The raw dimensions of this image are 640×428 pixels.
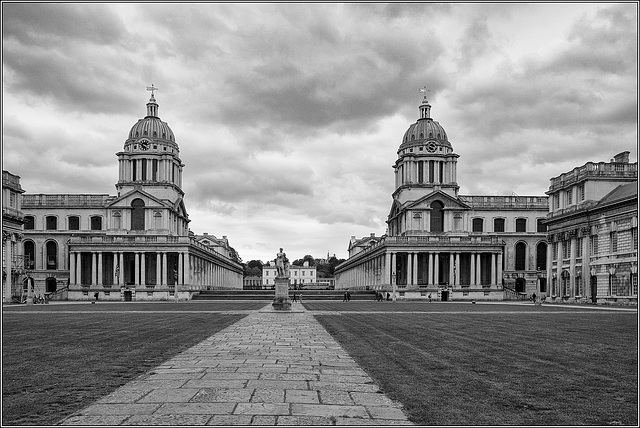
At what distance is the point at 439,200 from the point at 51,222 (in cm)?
6606

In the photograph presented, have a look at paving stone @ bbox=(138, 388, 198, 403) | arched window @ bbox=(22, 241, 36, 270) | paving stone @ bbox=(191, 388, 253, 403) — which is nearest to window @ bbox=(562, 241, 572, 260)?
paving stone @ bbox=(191, 388, 253, 403)

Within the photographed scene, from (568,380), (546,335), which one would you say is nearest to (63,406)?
(568,380)

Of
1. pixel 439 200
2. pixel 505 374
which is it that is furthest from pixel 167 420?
pixel 439 200

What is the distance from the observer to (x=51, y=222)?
11150cm

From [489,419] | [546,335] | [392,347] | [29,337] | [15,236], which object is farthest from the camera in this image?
[15,236]

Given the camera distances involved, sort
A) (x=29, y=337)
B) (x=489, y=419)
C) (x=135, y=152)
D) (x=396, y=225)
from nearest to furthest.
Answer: (x=489, y=419)
(x=29, y=337)
(x=135, y=152)
(x=396, y=225)

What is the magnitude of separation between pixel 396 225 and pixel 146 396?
335ft

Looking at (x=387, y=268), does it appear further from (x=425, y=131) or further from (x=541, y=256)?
(x=541, y=256)

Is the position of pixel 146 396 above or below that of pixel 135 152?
below

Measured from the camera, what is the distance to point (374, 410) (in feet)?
33.1

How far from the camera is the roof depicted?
62825mm

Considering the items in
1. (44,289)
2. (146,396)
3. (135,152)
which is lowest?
(44,289)

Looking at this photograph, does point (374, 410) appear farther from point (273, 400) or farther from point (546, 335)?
point (546, 335)

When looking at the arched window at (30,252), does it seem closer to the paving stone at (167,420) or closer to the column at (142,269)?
the column at (142,269)
